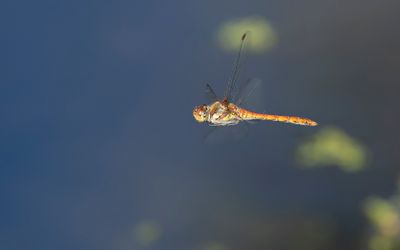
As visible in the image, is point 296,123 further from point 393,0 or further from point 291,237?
point 393,0

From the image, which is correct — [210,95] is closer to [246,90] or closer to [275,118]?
[246,90]

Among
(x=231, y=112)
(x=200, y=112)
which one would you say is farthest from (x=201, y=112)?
(x=231, y=112)

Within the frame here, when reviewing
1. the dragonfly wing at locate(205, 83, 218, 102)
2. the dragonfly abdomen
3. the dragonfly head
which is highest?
the dragonfly wing at locate(205, 83, 218, 102)

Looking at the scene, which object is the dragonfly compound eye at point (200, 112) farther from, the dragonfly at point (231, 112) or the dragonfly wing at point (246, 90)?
the dragonfly wing at point (246, 90)

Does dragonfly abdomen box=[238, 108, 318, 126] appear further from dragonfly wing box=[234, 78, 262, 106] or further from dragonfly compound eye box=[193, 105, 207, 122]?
dragonfly compound eye box=[193, 105, 207, 122]

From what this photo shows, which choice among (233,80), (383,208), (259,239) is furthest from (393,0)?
(259,239)

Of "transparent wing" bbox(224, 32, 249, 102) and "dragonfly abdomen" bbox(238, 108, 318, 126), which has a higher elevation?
"transparent wing" bbox(224, 32, 249, 102)

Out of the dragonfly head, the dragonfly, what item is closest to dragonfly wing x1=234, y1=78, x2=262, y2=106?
the dragonfly
